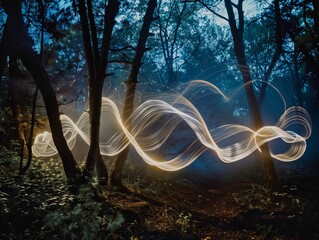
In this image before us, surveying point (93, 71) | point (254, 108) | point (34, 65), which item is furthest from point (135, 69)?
point (254, 108)

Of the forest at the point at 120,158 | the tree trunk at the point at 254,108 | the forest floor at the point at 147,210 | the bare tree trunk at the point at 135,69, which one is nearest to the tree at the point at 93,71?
the forest at the point at 120,158

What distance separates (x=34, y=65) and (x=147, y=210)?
5.34m

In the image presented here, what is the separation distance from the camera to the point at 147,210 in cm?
903

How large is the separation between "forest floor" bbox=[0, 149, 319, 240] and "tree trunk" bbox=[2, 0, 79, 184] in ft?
2.32

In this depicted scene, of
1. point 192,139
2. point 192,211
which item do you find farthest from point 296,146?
point 192,211

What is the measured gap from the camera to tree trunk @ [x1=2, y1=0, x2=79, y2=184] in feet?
22.3

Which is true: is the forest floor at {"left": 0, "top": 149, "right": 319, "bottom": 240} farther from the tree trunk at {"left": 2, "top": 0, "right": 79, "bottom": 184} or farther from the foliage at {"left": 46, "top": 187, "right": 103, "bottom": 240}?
the tree trunk at {"left": 2, "top": 0, "right": 79, "bottom": 184}

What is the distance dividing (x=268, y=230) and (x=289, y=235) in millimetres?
552

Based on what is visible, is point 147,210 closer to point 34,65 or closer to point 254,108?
point 34,65

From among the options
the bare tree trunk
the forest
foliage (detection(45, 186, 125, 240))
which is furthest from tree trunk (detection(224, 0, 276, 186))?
foliage (detection(45, 186, 125, 240))

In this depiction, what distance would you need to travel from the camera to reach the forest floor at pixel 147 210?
229 inches

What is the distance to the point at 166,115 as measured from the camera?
68.4ft

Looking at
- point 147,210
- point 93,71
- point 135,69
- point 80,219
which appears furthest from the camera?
point 135,69

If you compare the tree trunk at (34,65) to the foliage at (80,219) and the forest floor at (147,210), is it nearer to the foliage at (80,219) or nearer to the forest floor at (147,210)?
the forest floor at (147,210)
